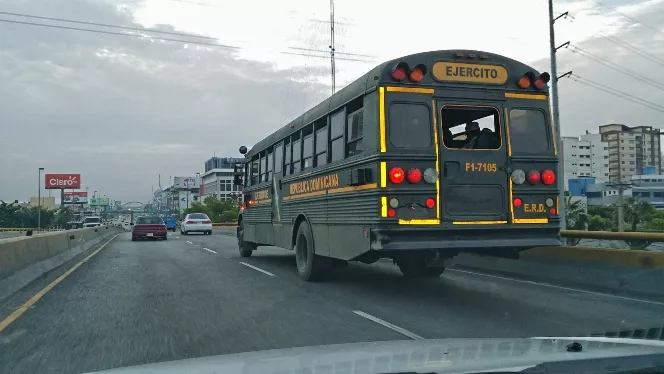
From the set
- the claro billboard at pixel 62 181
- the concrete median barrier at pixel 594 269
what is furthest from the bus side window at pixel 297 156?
the claro billboard at pixel 62 181

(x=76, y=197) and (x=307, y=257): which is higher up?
(x=76, y=197)

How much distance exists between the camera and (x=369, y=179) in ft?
26.9

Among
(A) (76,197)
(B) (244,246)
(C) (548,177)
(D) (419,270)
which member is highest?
(A) (76,197)

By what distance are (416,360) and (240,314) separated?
4.90 meters

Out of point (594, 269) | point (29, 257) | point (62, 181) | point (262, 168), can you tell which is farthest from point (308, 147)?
point (62, 181)

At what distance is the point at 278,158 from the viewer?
1365cm

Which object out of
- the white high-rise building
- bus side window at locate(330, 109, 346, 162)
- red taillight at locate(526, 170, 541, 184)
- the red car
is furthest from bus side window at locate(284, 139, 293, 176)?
the white high-rise building

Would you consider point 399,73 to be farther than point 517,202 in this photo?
No

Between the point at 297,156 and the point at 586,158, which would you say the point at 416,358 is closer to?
the point at 297,156

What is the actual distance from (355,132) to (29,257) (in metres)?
8.19

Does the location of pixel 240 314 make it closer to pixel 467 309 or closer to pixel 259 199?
pixel 467 309

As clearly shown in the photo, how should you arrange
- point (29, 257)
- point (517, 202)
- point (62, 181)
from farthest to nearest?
point (62, 181), point (29, 257), point (517, 202)

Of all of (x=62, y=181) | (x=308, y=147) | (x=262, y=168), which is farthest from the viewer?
(x=62, y=181)

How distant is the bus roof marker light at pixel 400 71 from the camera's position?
26.5ft
